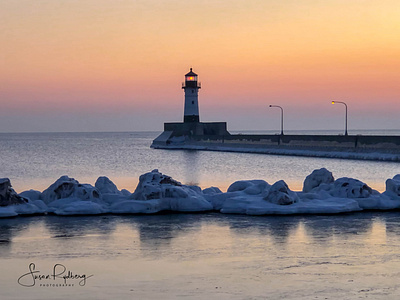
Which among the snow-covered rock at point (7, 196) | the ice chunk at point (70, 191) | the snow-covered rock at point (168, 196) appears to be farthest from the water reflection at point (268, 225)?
the snow-covered rock at point (7, 196)

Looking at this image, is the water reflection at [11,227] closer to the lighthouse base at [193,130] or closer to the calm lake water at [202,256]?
the calm lake water at [202,256]

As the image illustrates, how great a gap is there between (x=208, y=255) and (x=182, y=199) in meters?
6.42

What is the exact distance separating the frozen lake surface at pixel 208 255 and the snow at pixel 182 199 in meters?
0.61

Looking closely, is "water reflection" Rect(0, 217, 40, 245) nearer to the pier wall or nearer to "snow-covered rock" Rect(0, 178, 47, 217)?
"snow-covered rock" Rect(0, 178, 47, 217)

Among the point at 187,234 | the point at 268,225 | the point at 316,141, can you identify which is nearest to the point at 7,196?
the point at 187,234

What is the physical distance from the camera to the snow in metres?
18.4

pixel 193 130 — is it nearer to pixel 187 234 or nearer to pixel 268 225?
pixel 268 225

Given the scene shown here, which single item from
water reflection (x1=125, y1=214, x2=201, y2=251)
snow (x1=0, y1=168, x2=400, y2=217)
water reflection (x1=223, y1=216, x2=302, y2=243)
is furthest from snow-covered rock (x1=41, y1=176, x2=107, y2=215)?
water reflection (x1=223, y1=216, x2=302, y2=243)

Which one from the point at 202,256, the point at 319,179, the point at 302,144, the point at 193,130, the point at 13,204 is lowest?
the point at 202,256

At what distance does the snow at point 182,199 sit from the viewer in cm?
1838

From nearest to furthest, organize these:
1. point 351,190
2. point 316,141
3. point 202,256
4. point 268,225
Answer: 1. point 202,256
2. point 268,225
3. point 351,190
4. point 316,141

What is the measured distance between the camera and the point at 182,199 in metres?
19.1

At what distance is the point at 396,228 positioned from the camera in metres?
16.0

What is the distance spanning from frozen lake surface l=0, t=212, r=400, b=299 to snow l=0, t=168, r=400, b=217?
61cm
